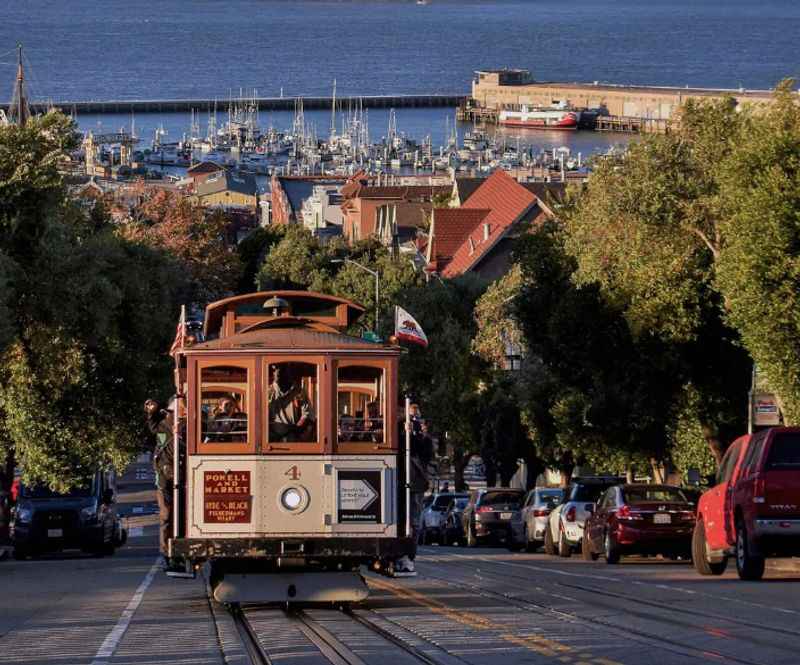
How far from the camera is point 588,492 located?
118 feet

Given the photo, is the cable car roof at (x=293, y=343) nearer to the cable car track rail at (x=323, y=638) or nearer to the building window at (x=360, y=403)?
the building window at (x=360, y=403)

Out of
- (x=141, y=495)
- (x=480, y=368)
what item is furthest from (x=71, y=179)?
(x=141, y=495)

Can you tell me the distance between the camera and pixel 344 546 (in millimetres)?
21094

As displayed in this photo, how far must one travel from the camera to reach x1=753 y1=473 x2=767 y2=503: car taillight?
79.2ft

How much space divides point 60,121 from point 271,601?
21.1 metres

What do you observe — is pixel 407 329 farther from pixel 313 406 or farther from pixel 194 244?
pixel 194 244

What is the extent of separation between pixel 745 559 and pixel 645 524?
5871 mm

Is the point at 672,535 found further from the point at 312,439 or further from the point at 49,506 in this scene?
the point at 49,506

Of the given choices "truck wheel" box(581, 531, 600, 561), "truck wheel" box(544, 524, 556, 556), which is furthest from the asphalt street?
"truck wheel" box(544, 524, 556, 556)

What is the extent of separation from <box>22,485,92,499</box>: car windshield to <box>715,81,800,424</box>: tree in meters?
14.0

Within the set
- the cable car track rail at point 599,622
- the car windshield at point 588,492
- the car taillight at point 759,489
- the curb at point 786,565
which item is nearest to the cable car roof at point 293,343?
the cable car track rail at point 599,622

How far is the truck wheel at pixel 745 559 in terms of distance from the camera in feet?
81.9

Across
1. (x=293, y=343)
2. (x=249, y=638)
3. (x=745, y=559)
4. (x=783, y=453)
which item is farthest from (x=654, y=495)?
(x=249, y=638)

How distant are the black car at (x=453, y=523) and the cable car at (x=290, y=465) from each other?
86.6 feet
